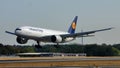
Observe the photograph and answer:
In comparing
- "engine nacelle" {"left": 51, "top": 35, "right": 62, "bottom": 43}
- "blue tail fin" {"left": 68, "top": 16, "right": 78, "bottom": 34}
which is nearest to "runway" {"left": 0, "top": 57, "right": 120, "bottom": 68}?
"engine nacelle" {"left": 51, "top": 35, "right": 62, "bottom": 43}

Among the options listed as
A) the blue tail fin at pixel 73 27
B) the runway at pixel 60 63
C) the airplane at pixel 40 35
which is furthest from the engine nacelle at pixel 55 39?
the runway at pixel 60 63

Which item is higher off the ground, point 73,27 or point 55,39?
point 73,27

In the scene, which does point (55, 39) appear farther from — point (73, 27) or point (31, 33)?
point (73, 27)

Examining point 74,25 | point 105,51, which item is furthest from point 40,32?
point 105,51

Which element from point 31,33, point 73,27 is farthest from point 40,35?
point 73,27

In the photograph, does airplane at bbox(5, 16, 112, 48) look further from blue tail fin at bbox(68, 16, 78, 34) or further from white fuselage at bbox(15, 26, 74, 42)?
blue tail fin at bbox(68, 16, 78, 34)

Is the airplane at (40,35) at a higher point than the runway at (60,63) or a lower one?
higher

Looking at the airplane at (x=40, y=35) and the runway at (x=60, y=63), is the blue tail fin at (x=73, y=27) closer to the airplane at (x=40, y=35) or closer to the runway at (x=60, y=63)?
the airplane at (x=40, y=35)

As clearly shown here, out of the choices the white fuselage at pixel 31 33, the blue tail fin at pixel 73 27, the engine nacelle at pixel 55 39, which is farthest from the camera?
the blue tail fin at pixel 73 27

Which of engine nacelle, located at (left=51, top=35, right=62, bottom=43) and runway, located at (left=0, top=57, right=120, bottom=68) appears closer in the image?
runway, located at (left=0, top=57, right=120, bottom=68)

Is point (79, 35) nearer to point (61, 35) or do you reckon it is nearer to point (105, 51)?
point (61, 35)

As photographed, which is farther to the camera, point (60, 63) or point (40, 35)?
point (40, 35)

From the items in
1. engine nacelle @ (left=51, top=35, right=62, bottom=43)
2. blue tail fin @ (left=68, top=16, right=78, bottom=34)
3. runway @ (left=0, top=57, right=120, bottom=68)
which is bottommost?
runway @ (left=0, top=57, right=120, bottom=68)

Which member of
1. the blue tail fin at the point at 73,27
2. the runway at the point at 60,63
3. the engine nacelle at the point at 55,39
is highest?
the blue tail fin at the point at 73,27
